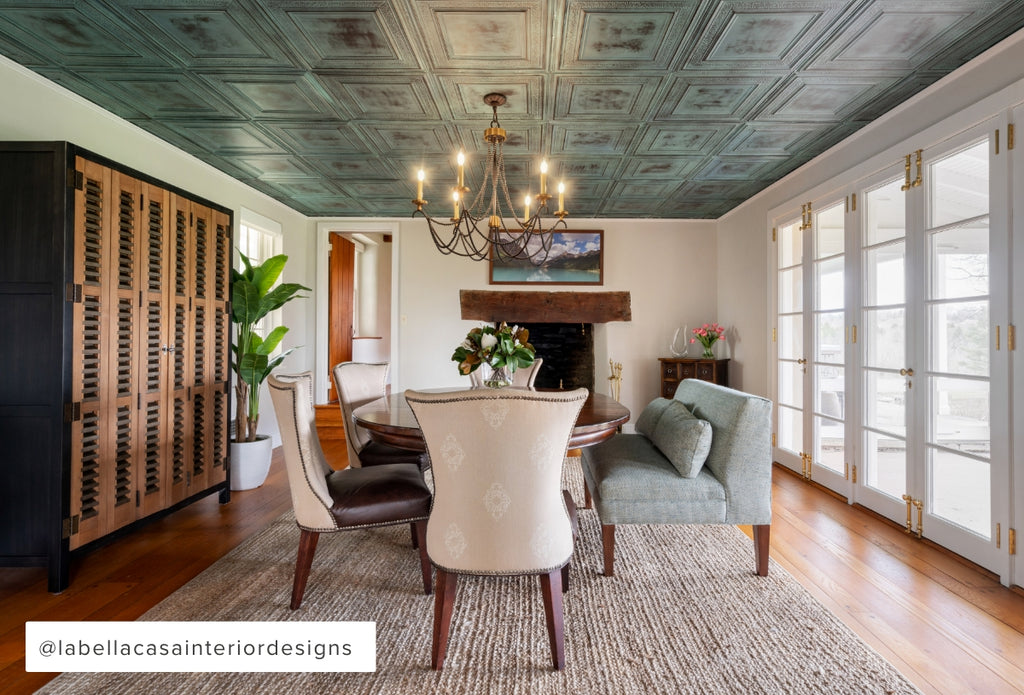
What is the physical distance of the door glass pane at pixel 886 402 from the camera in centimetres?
286

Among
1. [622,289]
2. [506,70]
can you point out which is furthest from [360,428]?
[622,289]

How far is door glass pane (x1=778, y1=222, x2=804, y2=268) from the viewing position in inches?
156

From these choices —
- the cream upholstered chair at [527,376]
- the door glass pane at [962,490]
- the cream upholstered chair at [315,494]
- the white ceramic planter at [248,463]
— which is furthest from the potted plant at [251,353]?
the door glass pane at [962,490]

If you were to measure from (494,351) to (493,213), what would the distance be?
1.08 metres

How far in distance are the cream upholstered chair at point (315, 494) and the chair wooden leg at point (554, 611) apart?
625 mm

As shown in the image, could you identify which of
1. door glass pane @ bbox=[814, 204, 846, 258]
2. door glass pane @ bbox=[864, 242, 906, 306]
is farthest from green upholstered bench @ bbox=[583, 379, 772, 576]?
door glass pane @ bbox=[814, 204, 846, 258]

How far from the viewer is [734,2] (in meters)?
1.95

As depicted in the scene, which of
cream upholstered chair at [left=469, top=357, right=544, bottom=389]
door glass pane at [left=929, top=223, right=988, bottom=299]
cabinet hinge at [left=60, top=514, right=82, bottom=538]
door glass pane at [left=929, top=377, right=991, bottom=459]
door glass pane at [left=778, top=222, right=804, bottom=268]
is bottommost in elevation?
cabinet hinge at [left=60, top=514, right=82, bottom=538]

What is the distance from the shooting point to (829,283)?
3.56m

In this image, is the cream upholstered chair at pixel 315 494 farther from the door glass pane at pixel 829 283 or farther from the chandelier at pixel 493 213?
the door glass pane at pixel 829 283

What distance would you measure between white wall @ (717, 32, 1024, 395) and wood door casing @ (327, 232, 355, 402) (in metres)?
4.37

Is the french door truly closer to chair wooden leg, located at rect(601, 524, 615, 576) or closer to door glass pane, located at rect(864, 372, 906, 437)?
door glass pane, located at rect(864, 372, 906, 437)

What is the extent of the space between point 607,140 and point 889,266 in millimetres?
1885

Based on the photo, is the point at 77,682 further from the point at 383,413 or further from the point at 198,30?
the point at 198,30
